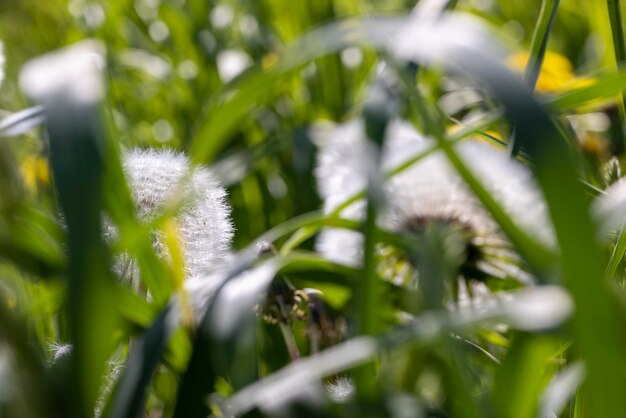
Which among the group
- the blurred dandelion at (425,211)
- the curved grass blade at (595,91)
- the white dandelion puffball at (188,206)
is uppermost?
the curved grass blade at (595,91)

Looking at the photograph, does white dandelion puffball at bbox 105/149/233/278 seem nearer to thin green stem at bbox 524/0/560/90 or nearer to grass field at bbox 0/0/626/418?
grass field at bbox 0/0/626/418

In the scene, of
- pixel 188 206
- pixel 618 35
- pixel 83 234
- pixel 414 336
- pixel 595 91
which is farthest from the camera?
pixel 618 35

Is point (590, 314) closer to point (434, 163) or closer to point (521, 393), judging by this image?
point (521, 393)

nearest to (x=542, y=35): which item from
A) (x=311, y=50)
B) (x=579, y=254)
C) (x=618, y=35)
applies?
(x=618, y=35)

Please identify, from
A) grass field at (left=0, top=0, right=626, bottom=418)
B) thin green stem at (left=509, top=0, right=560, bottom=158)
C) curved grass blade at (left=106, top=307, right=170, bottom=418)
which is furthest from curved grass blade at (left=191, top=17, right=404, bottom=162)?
curved grass blade at (left=106, top=307, right=170, bottom=418)

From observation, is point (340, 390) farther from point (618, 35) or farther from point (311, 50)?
point (618, 35)

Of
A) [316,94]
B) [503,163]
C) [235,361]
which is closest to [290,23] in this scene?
[316,94]

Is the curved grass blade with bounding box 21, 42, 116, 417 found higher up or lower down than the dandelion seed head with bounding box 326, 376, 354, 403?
higher up

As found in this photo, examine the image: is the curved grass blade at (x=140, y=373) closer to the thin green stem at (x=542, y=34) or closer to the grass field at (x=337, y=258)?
the grass field at (x=337, y=258)

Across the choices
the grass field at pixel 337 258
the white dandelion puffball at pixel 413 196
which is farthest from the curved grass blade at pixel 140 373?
the white dandelion puffball at pixel 413 196
